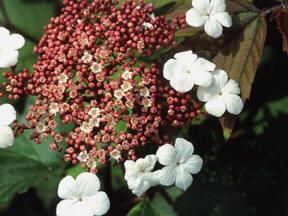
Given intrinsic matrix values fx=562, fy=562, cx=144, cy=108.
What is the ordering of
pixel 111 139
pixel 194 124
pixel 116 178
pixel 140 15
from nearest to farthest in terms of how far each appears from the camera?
pixel 111 139 < pixel 140 15 < pixel 194 124 < pixel 116 178

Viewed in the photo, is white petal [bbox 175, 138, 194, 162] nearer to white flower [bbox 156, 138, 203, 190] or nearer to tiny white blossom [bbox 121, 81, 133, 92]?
white flower [bbox 156, 138, 203, 190]

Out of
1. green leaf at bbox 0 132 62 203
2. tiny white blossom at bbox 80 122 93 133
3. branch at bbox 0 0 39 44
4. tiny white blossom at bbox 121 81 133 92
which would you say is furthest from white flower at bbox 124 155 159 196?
branch at bbox 0 0 39 44

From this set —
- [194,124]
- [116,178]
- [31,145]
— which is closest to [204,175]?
[194,124]

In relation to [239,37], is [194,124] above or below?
below

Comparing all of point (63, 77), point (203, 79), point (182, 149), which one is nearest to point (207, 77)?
point (203, 79)

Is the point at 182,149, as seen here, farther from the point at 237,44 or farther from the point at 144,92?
the point at 237,44

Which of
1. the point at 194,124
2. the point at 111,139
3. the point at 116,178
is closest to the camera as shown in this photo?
the point at 111,139

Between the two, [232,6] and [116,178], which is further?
[116,178]

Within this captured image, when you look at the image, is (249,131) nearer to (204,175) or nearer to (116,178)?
(204,175)
